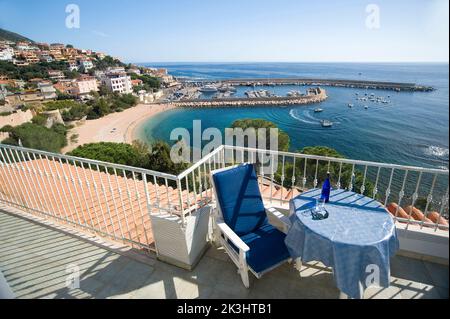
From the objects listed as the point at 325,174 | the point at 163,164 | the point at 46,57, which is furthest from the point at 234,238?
the point at 46,57

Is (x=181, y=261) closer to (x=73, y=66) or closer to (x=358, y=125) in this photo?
(x=358, y=125)

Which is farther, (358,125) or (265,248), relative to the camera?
(358,125)

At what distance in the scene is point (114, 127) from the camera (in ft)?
127

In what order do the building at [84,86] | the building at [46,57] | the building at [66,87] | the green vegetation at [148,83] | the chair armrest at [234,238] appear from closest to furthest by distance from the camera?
the chair armrest at [234,238], the building at [66,87], the building at [84,86], the building at [46,57], the green vegetation at [148,83]

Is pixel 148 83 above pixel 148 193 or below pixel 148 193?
below

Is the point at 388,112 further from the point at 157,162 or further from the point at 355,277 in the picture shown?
the point at 355,277

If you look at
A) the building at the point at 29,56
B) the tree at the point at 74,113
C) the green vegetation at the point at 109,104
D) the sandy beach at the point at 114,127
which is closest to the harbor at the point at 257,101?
the sandy beach at the point at 114,127

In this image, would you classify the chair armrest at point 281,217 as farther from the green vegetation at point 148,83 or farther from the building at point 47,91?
the green vegetation at point 148,83

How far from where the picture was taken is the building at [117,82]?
61.1 m

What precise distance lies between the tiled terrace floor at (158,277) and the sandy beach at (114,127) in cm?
3008

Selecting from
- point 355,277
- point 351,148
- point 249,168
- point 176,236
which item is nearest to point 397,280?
point 355,277

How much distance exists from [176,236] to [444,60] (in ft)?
8.36

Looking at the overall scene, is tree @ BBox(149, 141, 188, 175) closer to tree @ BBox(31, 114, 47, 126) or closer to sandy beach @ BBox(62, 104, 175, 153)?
sandy beach @ BBox(62, 104, 175, 153)

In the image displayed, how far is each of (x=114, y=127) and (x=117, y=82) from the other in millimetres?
28967
